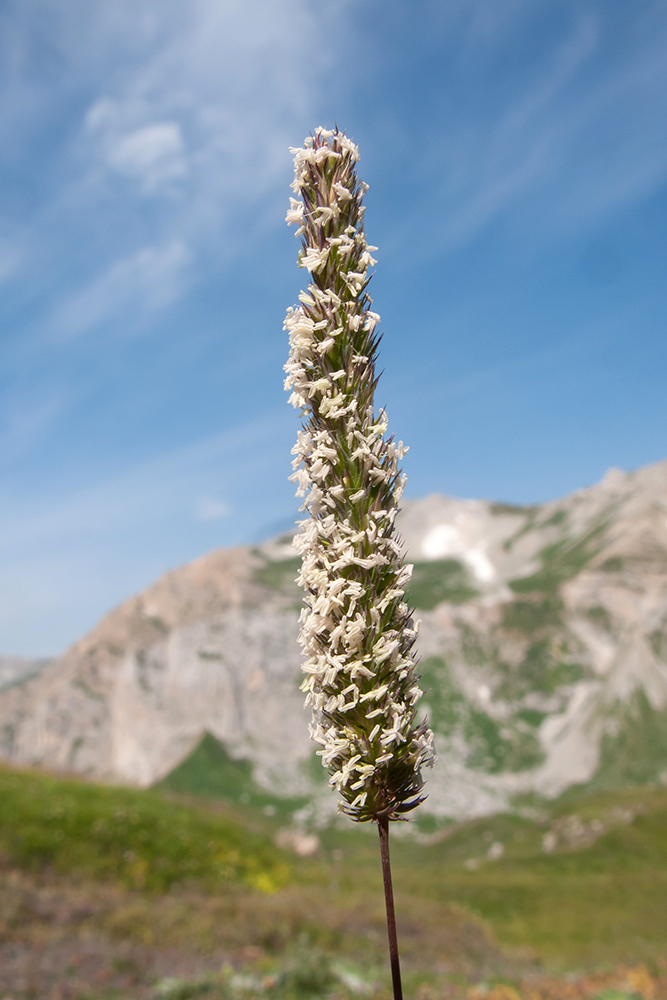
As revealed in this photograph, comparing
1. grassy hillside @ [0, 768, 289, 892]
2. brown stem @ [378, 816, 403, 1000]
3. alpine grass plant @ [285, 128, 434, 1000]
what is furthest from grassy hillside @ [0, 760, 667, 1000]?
alpine grass plant @ [285, 128, 434, 1000]

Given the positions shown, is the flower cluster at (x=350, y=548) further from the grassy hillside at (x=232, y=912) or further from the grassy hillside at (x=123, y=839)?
the grassy hillside at (x=123, y=839)

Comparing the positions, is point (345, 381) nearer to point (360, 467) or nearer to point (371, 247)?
point (360, 467)

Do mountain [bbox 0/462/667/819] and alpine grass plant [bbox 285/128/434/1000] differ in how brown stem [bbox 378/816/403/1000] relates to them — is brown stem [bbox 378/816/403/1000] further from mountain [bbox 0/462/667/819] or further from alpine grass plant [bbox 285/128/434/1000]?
mountain [bbox 0/462/667/819]

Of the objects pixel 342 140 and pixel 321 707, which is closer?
pixel 321 707

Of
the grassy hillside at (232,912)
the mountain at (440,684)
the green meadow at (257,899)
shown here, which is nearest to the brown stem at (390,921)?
the grassy hillside at (232,912)

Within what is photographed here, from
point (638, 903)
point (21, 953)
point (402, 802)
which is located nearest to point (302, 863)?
point (21, 953)
